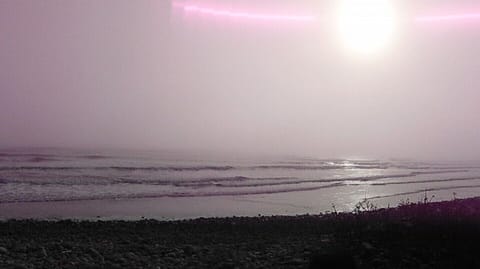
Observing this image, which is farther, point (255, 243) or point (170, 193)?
point (170, 193)

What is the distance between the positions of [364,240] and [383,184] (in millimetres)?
35775

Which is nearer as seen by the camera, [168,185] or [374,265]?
[374,265]

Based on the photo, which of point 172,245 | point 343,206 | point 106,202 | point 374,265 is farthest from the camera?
point 343,206

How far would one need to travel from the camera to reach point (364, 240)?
1435 centimetres

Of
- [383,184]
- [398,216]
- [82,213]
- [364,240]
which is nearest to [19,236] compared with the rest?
[82,213]

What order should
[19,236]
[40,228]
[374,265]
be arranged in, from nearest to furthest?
[374,265] < [19,236] < [40,228]

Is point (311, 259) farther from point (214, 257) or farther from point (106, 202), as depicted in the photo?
point (106, 202)

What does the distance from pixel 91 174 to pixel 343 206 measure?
21.9 meters

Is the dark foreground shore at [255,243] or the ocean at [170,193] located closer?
the dark foreground shore at [255,243]

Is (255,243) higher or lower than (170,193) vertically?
lower

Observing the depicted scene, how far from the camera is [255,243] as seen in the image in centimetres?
1627

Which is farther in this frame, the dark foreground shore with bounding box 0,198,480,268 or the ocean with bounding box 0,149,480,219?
the ocean with bounding box 0,149,480,219

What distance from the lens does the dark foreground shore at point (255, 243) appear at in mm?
12820

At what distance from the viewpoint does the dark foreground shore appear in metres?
12.8
